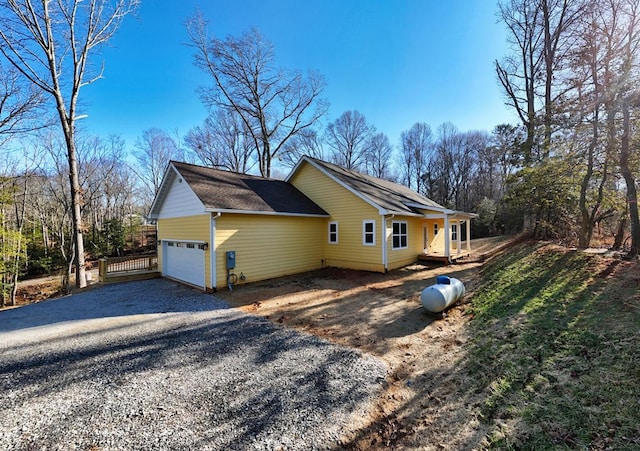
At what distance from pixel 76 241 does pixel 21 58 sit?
325 inches

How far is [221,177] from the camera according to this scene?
40.1 feet

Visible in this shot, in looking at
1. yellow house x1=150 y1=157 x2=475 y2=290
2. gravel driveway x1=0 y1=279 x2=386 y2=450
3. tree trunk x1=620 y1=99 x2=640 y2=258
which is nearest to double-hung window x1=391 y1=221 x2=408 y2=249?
yellow house x1=150 y1=157 x2=475 y2=290

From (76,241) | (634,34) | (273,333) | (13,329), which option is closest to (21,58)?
(76,241)

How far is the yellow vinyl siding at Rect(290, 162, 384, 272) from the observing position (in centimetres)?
1210

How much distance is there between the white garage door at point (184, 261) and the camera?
10.1 metres

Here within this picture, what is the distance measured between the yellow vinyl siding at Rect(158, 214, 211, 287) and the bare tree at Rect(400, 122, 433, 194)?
1317 inches

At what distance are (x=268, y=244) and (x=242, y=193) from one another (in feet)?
8.16

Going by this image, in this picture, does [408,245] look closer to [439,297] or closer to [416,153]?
[439,297]

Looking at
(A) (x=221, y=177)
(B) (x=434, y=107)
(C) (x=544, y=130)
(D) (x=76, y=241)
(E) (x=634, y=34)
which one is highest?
(B) (x=434, y=107)

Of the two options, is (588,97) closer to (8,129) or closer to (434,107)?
(434,107)

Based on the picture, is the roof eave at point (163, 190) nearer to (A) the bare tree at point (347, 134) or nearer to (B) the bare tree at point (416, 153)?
(A) the bare tree at point (347, 134)

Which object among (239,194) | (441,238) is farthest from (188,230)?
(441,238)

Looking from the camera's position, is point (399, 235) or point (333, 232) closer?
point (399, 235)

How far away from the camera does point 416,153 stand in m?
38.6
